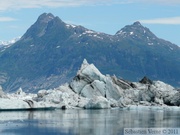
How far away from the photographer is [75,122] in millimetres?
64625

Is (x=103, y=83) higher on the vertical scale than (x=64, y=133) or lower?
higher

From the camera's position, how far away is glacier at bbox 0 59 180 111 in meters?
91.4

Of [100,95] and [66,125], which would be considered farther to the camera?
[100,95]

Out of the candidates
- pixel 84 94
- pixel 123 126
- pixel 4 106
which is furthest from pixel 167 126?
pixel 84 94

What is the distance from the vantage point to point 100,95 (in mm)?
97312

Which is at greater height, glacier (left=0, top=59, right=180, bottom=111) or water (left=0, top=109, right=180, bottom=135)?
glacier (left=0, top=59, right=180, bottom=111)

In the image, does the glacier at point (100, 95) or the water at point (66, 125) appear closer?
the water at point (66, 125)

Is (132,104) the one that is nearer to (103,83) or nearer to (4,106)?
(103,83)

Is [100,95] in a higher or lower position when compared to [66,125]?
higher

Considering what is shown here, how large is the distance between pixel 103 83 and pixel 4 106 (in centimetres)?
2068

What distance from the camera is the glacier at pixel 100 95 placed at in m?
91.4

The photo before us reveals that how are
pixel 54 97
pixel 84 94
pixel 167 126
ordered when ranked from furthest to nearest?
pixel 84 94 → pixel 54 97 → pixel 167 126

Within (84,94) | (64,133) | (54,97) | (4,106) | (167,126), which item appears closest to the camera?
(64,133)

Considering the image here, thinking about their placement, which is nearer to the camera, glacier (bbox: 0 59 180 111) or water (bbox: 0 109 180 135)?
water (bbox: 0 109 180 135)
